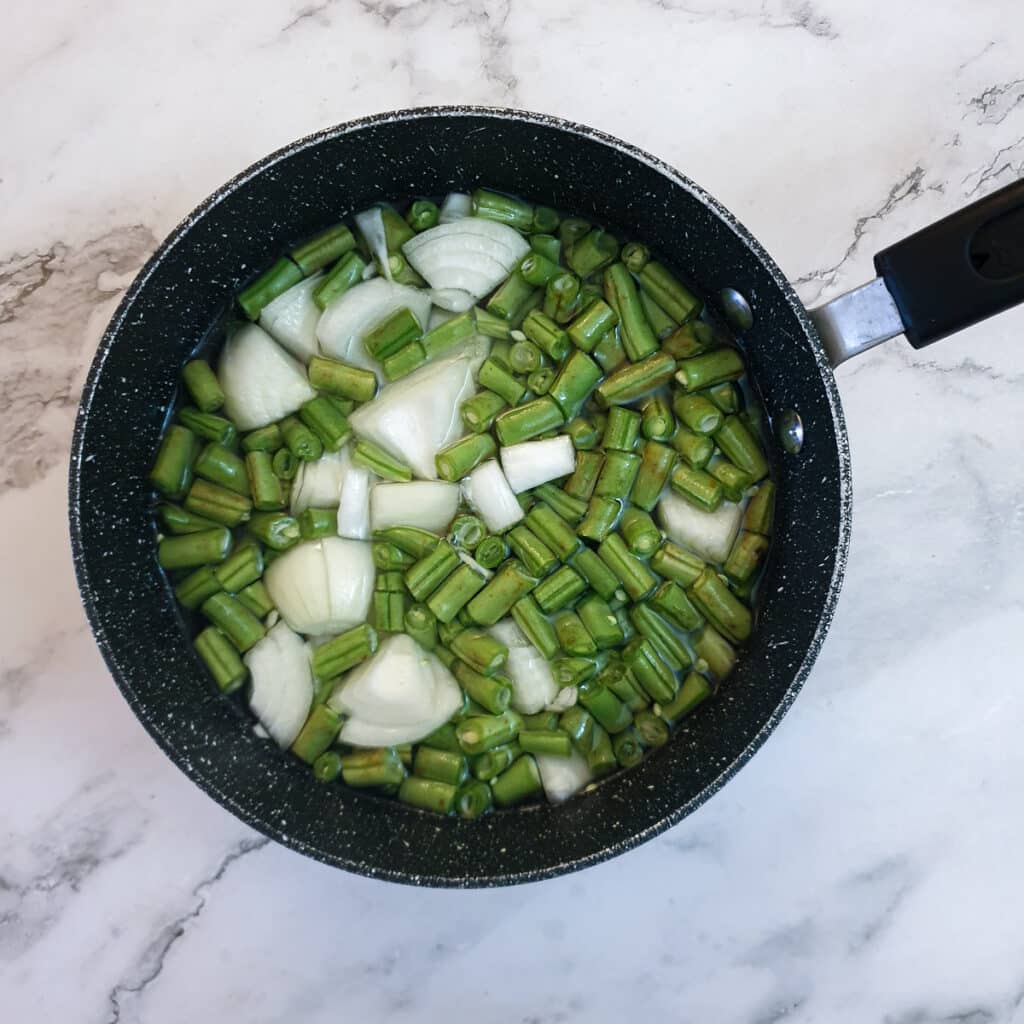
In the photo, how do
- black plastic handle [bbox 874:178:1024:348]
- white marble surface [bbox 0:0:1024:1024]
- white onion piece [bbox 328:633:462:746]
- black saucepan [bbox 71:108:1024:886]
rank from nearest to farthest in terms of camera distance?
black plastic handle [bbox 874:178:1024:348] → black saucepan [bbox 71:108:1024:886] → white onion piece [bbox 328:633:462:746] → white marble surface [bbox 0:0:1024:1024]

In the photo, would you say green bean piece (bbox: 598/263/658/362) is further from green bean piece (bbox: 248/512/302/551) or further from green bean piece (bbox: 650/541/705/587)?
green bean piece (bbox: 248/512/302/551)

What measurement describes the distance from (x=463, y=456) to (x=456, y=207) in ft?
1.48

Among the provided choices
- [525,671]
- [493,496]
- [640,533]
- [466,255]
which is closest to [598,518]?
[640,533]

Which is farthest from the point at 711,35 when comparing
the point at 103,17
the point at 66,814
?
the point at 66,814

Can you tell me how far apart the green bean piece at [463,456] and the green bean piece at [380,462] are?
0.18ft

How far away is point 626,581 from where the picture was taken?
1.67 m

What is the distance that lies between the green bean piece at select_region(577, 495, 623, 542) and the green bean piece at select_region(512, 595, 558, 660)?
0.46ft

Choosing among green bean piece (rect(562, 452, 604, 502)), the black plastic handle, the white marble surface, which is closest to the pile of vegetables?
green bean piece (rect(562, 452, 604, 502))

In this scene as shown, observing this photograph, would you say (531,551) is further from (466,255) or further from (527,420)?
(466,255)

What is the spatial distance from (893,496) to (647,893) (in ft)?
2.60

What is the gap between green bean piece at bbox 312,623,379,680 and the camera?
1.66m

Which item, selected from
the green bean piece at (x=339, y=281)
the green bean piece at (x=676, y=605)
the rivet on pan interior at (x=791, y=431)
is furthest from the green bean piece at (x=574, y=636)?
the green bean piece at (x=339, y=281)

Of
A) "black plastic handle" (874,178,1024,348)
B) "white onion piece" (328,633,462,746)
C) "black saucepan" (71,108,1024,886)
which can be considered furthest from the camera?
"white onion piece" (328,633,462,746)

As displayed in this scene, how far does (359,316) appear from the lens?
168cm
